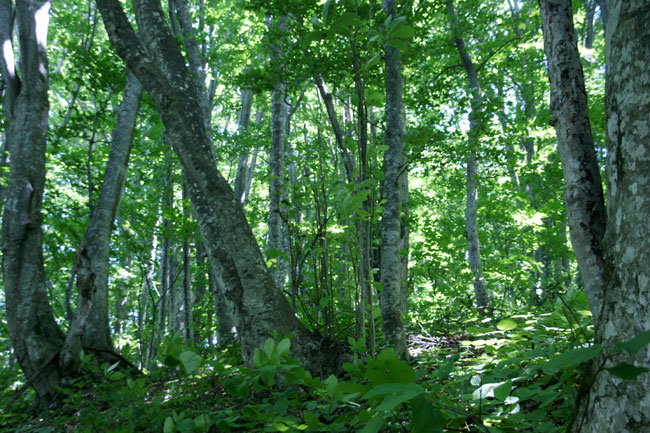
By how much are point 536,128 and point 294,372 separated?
9.39 meters

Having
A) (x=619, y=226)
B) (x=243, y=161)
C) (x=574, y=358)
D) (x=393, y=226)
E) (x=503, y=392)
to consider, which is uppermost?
(x=243, y=161)

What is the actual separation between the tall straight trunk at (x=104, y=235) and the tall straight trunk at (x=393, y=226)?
3.17 meters

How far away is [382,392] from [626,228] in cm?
102

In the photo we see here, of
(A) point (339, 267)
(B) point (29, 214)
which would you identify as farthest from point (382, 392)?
(B) point (29, 214)

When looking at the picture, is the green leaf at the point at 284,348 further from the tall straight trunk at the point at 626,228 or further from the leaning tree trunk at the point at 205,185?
the leaning tree trunk at the point at 205,185

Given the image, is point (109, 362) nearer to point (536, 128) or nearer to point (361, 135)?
point (361, 135)

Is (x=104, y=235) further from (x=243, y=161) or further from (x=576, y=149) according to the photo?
(x=243, y=161)

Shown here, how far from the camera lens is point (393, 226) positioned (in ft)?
11.6

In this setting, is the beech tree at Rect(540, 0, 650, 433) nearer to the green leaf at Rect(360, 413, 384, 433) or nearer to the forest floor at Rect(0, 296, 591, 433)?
the forest floor at Rect(0, 296, 591, 433)

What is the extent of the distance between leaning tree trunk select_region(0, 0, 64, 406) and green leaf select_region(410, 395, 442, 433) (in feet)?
15.0

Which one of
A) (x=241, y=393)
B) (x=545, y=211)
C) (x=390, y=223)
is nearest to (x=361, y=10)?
(x=390, y=223)

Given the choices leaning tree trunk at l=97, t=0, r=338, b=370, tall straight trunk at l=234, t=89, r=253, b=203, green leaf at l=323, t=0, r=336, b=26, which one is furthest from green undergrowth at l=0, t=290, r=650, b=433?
tall straight trunk at l=234, t=89, r=253, b=203

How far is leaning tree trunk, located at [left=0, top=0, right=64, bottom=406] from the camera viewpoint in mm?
4199

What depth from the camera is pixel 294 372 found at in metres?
1.33
